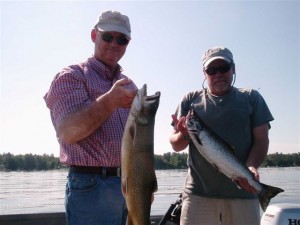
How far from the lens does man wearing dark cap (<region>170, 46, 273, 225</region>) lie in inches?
205

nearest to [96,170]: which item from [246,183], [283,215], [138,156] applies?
[138,156]

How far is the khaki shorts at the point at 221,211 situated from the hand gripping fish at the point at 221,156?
0.30 meters

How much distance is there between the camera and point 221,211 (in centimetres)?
525

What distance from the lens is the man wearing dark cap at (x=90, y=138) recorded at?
11.1ft

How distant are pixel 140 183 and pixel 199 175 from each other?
240 centimetres

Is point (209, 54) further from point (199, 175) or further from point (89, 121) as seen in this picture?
point (89, 121)

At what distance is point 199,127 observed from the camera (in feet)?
16.5

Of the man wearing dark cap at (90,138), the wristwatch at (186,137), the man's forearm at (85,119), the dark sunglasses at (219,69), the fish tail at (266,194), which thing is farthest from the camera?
the dark sunglasses at (219,69)

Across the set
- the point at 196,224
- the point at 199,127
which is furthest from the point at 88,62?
the point at 196,224

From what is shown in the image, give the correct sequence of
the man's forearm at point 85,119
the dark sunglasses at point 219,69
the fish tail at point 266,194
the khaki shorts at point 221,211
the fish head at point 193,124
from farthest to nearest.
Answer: the dark sunglasses at point 219,69, the khaki shorts at point 221,211, the fish head at point 193,124, the fish tail at point 266,194, the man's forearm at point 85,119

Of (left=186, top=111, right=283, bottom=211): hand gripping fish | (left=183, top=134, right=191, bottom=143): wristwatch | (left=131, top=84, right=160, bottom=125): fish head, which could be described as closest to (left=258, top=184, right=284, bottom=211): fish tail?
(left=186, top=111, right=283, bottom=211): hand gripping fish

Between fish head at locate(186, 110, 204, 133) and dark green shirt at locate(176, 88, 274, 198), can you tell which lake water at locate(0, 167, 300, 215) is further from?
fish head at locate(186, 110, 204, 133)

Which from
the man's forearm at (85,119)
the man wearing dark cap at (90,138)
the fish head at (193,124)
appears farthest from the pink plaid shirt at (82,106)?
the fish head at (193,124)

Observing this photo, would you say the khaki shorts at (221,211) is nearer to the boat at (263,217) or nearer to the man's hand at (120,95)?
the boat at (263,217)
